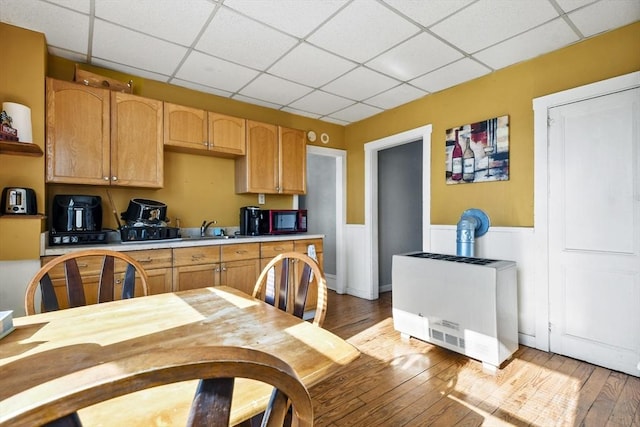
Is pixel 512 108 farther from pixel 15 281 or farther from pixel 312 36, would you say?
pixel 15 281

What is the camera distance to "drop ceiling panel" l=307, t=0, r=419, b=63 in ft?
6.66

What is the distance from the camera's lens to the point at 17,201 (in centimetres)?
207

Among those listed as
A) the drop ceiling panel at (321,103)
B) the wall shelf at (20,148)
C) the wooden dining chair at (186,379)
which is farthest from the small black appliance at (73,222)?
the wooden dining chair at (186,379)

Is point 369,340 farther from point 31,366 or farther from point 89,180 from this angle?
point 89,180

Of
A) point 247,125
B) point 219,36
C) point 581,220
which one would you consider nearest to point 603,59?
point 581,220

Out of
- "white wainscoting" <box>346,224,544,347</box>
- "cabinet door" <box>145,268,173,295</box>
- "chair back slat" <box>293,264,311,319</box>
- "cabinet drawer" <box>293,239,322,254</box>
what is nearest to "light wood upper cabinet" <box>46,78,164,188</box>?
"cabinet door" <box>145,268,173,295</box>

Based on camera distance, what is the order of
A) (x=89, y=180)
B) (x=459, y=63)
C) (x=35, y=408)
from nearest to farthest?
(x=35, y=408), (x=89, y=180), (x=459, y=63)

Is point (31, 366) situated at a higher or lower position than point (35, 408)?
lower

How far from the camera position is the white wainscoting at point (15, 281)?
79.9 inches

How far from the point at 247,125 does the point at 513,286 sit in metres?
2.95

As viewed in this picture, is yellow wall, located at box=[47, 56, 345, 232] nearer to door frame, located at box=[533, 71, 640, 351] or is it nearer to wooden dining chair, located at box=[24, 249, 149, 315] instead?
wooden dining chair, located at box=[24, 249, 149, 315]

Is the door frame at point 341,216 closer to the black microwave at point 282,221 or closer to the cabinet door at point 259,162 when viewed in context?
the black microwave at point 282,221

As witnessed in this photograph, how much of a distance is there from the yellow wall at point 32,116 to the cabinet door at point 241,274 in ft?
4.40

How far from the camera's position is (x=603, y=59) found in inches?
90.0
